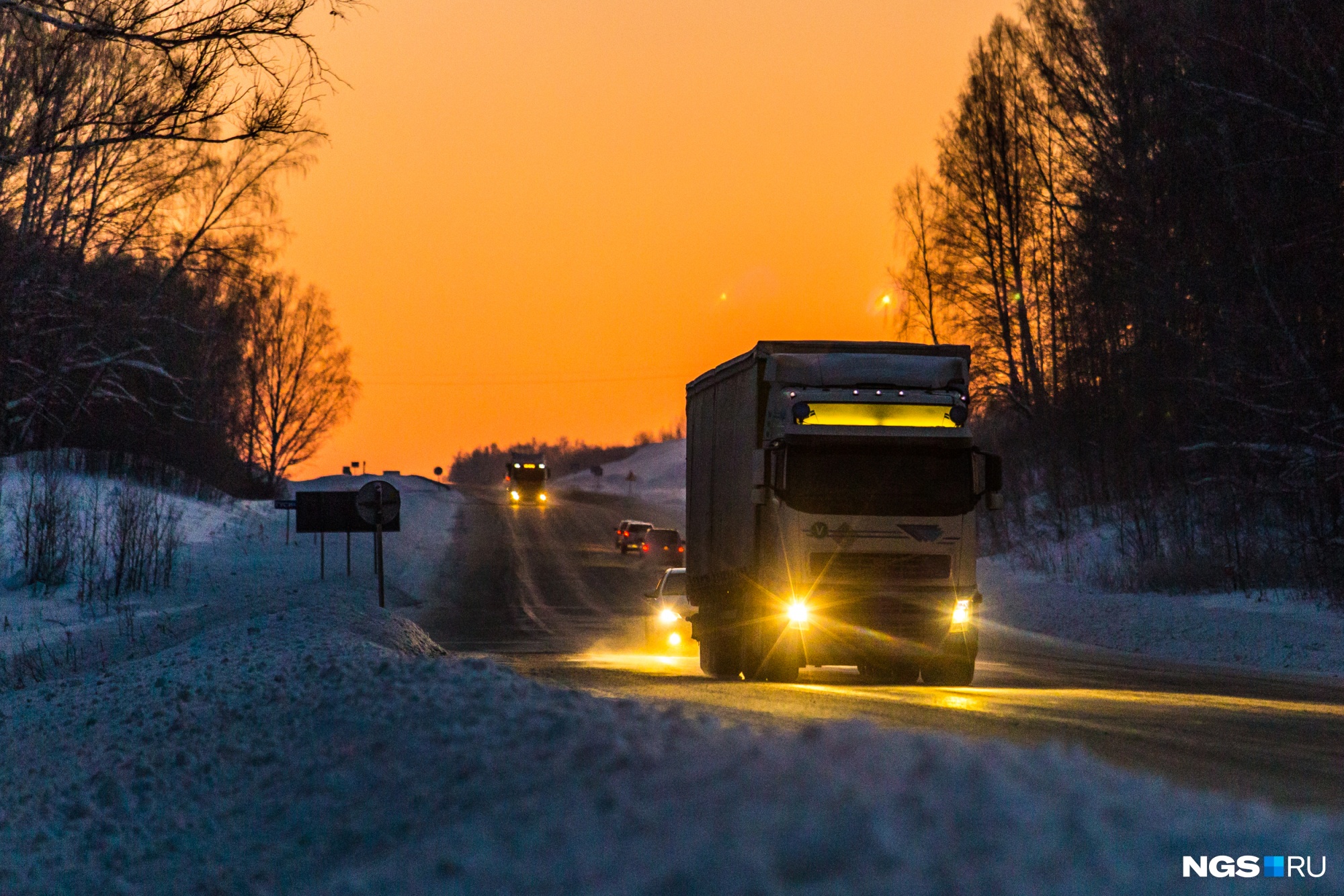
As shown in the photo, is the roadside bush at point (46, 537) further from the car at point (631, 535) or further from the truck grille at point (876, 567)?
the car at point (631, 535)

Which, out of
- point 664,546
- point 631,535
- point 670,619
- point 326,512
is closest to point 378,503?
point 670,619

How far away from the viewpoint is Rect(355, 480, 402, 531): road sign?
27125 mm

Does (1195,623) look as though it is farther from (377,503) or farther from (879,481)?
(377,503)

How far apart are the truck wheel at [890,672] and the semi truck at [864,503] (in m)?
0.21

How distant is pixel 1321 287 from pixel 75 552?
2871cm

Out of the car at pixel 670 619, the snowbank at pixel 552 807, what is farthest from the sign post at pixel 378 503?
the snowbank at pixel 552 807

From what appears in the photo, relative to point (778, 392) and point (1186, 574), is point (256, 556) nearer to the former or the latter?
point (1186, 574)

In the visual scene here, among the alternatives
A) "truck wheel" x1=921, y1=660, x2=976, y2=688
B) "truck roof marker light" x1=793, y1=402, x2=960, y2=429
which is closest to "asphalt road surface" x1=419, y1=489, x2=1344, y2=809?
"truck wheel" x1=921, y1=660, x2=976, y2=688

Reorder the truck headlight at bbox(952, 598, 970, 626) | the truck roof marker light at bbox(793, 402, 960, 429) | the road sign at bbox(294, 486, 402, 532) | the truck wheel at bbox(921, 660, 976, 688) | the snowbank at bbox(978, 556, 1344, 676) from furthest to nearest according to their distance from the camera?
the road sign at bbox(294, 486, 402, 532)
the snowbank at bbox(978, 556, 1344, 676)
the truck wheel at bbox(921, 660, 976, 688)
the truck headlight at bbox(952, 598, 970, 626)
the truck roof marker light at bbox(793, 402, 960, 429)

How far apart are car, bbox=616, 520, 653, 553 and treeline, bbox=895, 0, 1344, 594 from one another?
1755cm

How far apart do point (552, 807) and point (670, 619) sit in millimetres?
20510

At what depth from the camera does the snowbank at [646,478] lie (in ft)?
335

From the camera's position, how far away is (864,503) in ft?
53.2

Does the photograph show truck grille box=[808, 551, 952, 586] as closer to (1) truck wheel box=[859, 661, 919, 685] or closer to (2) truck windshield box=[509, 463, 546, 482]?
(1) truck wheel box=[859, 661, 919, 685]
